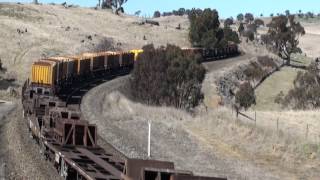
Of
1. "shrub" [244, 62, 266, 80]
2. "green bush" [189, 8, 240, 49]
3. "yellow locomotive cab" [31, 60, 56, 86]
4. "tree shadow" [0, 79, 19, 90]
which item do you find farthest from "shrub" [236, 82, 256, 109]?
"green bush" [189, 8, 240, 49]

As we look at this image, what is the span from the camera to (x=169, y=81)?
154 ft

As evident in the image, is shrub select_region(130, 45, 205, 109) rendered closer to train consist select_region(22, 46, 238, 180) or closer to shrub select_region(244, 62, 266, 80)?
train consist select_region(22, 46, 238, 180)

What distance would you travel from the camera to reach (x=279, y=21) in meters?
118

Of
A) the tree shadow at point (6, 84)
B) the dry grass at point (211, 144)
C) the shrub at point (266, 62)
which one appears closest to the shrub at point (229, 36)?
the shrub at point (266, 62)

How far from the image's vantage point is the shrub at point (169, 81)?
4644 centimetres

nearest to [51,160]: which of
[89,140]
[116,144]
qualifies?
[89,140]

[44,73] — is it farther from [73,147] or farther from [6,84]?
[73,147]

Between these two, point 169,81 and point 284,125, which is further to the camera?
point 169,81

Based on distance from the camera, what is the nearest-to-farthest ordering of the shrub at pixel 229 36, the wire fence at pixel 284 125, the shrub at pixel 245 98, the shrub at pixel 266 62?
the wire fence at pixel 284 125 → the shrub at pixel 245 98 → the shrub at pixel 266 62 → the shrub at pixel 229 36

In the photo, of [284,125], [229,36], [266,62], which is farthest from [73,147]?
[229,36]

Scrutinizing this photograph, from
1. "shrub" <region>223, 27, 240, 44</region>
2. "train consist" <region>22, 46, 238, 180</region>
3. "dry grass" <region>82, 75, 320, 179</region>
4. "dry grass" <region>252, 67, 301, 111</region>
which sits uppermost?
"shrub" <region>223, 27, 240, 44</region>

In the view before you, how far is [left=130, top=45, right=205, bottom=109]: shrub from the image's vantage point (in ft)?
152

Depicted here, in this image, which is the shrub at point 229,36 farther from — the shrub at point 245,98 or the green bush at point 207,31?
the shrub at point 245,98

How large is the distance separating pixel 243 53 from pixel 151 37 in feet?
66.3
